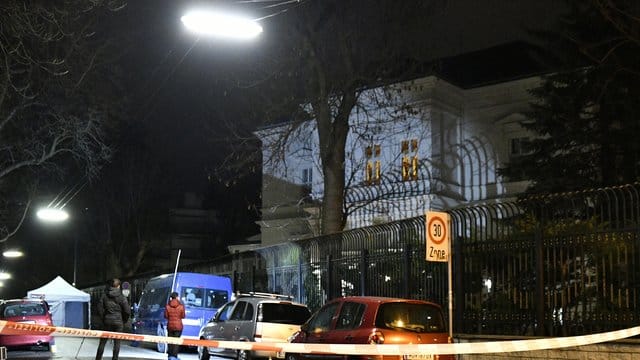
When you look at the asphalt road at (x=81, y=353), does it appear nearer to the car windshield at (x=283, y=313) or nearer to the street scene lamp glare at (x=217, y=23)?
the car windshield at (x=283, y=313)

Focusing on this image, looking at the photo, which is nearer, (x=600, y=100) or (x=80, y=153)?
(x=600, y=100)

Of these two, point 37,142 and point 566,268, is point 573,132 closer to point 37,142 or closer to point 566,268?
point 566,268

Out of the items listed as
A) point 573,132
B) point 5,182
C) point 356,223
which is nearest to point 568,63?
point 573,132

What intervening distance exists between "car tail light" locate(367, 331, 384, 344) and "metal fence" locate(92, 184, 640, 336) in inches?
156

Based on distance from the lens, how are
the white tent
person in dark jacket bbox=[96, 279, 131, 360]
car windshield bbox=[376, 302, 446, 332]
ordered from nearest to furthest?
car windshield bbox=[376, 302, 446, 332] → person in dark jacket bbox=[96, 279, 131, 360] → the white tent

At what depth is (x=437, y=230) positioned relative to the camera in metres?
13.4

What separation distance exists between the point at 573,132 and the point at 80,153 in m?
19.6

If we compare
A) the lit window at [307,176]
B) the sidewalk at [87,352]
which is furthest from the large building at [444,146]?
the sidewalk at [87,352]

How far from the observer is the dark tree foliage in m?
28.0

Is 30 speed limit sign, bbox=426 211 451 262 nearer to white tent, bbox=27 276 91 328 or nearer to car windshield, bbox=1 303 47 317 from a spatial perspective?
car windshield, bbox=1 303 47 317

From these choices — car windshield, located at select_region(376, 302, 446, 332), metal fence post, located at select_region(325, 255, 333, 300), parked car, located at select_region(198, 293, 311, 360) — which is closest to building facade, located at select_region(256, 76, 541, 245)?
metal fence post, located at select_region(325, 255, 333, 300)

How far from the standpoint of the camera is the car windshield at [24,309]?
74.5 feet

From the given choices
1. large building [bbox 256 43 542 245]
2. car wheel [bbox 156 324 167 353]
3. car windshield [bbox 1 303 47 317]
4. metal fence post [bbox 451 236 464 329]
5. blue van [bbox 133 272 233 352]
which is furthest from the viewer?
large building [bbox 256 43 542 245]

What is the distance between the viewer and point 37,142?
3056 cm
